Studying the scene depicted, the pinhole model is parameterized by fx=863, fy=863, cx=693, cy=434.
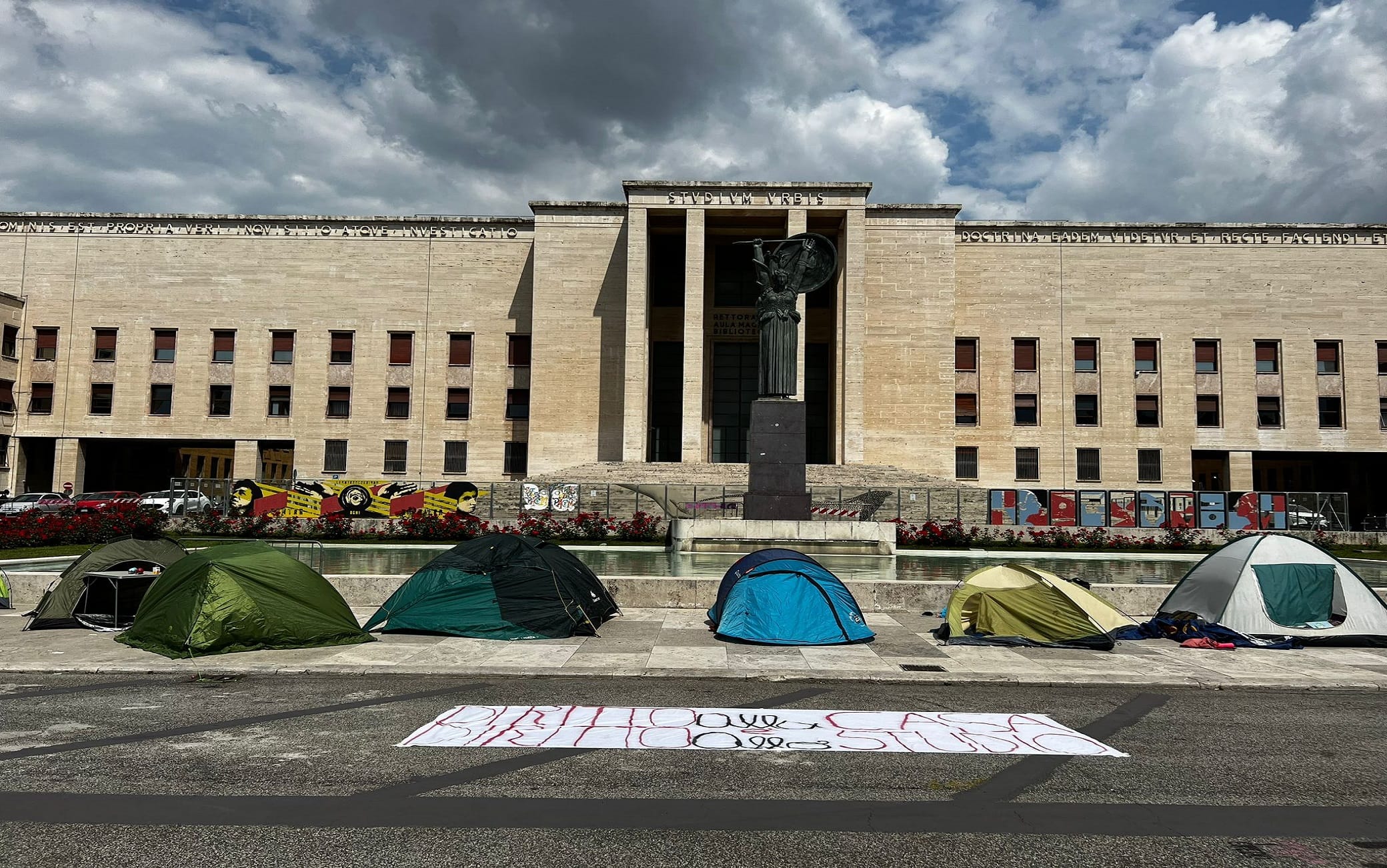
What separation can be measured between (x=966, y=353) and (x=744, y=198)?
51.1ft

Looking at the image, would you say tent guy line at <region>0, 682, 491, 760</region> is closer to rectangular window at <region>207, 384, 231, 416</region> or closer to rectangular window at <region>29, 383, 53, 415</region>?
rectangular window at <region>207, 384, 231, 416</region>

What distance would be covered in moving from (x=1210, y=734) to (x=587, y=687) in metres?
6.59

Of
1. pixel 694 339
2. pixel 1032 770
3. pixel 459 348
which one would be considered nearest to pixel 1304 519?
pixel 694 339

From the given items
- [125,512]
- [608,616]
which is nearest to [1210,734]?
[608,616]

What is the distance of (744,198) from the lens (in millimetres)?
44125

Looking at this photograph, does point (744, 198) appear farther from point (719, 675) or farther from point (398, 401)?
point (719, 675)

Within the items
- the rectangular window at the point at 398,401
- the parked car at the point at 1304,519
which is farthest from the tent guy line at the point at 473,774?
the rectangular window at the point at 398,401

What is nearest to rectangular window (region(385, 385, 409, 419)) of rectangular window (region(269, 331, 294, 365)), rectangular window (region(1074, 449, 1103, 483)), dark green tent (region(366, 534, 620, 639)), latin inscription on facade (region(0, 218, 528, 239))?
rectangular window (region(269, 331, 294, 365))

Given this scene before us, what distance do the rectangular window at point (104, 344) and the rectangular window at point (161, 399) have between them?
2882 millimetres

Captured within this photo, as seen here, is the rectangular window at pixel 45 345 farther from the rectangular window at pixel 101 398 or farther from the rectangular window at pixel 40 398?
the rectangular window at pixel 101 398

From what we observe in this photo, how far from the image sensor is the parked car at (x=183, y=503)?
33531 millimetres

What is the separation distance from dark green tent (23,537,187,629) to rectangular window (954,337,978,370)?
139 ft

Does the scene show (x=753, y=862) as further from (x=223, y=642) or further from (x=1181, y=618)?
(x=1181, y=618)

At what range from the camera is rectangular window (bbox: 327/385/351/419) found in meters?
48.5
